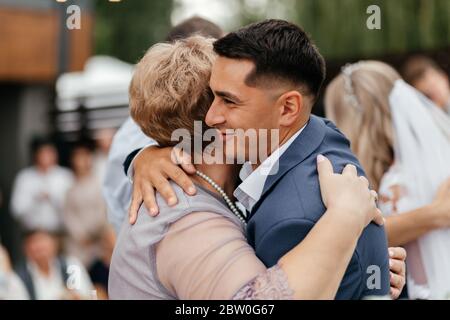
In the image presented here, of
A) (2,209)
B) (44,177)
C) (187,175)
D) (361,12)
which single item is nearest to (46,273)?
(44,177)

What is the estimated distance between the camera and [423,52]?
602 centimetres

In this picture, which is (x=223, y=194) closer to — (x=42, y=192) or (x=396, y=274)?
(x=396, y=274)

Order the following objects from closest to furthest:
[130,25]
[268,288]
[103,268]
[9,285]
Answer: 1. [268,288]
2. [9,285]
3. [103,268]
4. [130,25]

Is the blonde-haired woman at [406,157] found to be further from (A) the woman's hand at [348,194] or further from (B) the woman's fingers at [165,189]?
(B) the woman's fingers at [165,189]

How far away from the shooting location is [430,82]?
16.3 feet

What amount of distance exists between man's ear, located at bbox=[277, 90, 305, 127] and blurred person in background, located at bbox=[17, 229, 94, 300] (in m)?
3.22

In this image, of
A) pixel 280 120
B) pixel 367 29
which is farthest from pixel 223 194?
pixel 367 29

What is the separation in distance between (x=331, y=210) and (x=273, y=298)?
9.9 inches

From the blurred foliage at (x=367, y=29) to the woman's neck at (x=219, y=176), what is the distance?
20.3 ft

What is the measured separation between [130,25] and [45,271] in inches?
529

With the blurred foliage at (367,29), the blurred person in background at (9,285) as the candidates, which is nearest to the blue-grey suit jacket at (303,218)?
the blurred person in background at (9,285)

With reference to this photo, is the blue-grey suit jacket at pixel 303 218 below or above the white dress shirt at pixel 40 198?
above

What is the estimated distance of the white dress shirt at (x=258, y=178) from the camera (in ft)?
6.97

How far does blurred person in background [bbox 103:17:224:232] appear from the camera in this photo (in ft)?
10.9
